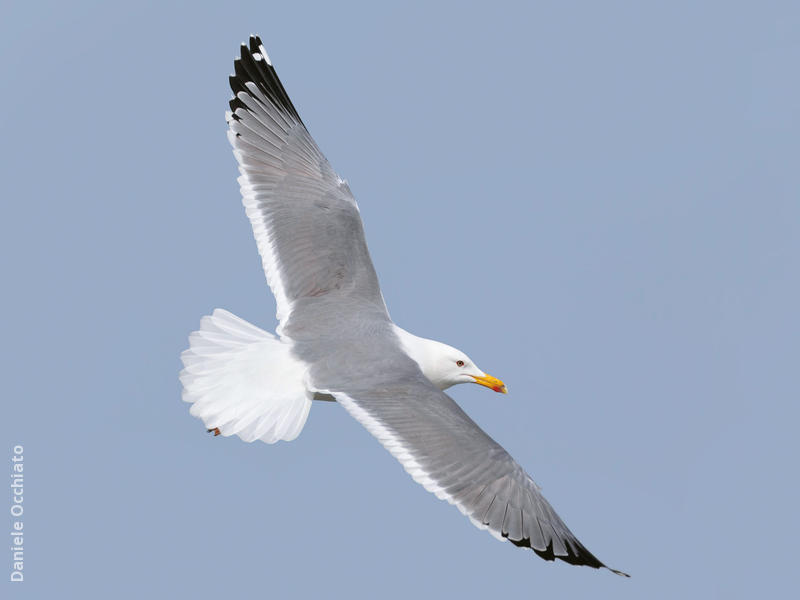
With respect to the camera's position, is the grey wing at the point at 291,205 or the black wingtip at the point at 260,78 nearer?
the grey wing at the point at 291,205

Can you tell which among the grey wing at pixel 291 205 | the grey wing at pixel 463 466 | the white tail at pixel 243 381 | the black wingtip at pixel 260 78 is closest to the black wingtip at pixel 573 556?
the grey wing at pixel 463 466

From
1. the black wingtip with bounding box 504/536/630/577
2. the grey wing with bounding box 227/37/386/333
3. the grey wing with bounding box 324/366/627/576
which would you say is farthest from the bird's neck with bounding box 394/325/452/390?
the black wingtip with bounding box 504/536/630/577

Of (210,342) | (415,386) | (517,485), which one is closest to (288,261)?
(210,342)

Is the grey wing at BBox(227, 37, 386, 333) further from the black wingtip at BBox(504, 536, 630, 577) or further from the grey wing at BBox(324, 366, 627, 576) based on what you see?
the black wingtip at BBox(504, 536, 630, 577)

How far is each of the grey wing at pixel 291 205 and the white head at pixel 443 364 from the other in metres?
0.30

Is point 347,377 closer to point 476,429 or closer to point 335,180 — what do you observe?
point 476,429

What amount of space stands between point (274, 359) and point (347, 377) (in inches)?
15.0

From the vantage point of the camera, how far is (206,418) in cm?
573

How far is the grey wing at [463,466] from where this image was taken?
5336 millimetres

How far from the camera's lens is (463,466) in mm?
5430

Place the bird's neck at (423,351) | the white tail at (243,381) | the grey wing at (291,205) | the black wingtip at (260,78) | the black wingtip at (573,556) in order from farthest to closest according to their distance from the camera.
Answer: the black wingtip at (260,78) < the grey wing at (291,205) < the bird's neck at (423,351) < the white tail at (243,381) < the black wingtip at (573,556)

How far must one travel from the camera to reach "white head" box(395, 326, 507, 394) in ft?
20.4

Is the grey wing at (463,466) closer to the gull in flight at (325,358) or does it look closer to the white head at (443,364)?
the gull in flight at (325,358)

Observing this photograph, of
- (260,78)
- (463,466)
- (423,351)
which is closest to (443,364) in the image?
(423,351)
